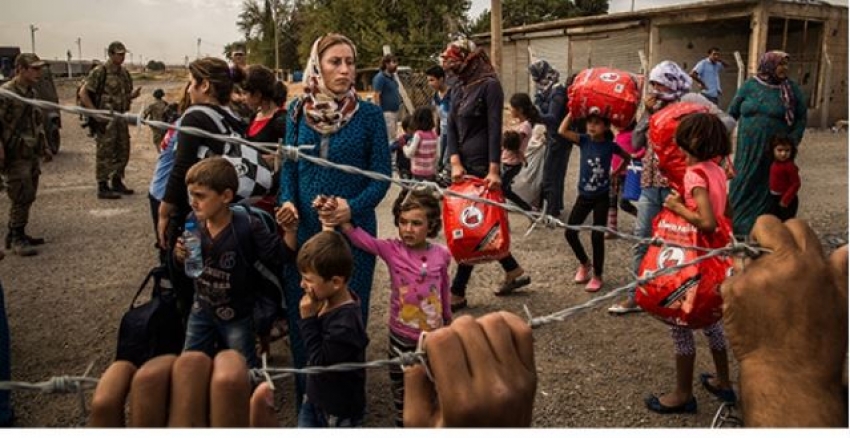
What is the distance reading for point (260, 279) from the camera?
2891 millimetres

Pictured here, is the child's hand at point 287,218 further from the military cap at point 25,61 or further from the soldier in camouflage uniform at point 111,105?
the soldier in camouflage uniform at point 111,105

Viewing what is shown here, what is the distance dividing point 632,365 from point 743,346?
8.15 ft

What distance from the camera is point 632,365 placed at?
3.59 m

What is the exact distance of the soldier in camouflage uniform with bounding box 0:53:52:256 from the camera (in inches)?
225

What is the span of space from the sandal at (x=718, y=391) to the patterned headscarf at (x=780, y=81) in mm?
2749

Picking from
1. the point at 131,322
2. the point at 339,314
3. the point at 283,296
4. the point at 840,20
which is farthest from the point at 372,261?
the point at 840,20

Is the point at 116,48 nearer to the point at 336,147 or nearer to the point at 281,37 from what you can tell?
the point at 336,147

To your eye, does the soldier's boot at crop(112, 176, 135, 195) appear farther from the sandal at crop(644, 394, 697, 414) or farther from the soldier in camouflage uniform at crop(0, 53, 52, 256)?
the sandal at crop(644, 394, 697, 414)

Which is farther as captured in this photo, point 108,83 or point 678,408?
point 108,83

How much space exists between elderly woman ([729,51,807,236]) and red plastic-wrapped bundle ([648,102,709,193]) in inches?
79.1

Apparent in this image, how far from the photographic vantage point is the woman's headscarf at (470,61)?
4.31 meters

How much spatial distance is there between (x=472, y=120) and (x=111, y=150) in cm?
544

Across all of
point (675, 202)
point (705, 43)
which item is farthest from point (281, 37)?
point (675, 202)

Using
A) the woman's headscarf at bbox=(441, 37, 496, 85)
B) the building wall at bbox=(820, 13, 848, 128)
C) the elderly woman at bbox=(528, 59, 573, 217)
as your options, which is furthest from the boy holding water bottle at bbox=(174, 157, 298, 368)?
the building wall at bbox=(820, 13, 848, 128)
